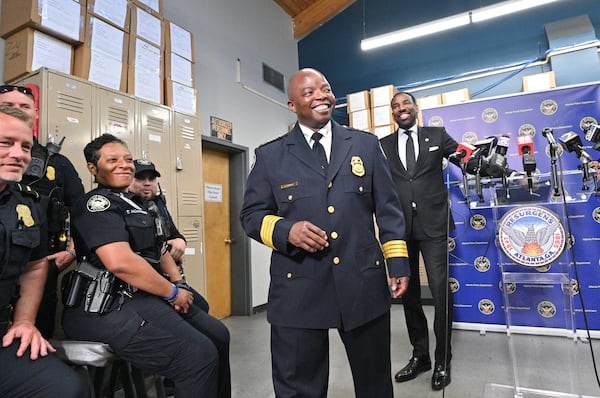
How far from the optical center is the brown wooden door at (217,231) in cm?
425

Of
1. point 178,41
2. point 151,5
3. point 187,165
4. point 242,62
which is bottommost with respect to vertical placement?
point 187,165

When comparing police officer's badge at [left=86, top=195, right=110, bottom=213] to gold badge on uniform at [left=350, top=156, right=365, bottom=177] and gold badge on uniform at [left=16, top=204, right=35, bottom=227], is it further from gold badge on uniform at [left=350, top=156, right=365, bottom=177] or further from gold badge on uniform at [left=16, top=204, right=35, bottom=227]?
gold badge on uniform at [left=350, top=156, right=365, bottom=177]

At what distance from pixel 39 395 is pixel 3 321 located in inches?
12.4

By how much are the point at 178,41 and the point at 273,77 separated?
7.10 feet

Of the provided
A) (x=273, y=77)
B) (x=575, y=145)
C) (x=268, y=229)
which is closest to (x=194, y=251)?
(x=268, y=229)

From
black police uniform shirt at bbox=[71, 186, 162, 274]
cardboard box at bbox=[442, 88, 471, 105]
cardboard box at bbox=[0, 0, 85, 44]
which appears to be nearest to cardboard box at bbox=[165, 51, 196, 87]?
cardboard box at bbox=[0, 0, 85, 44]

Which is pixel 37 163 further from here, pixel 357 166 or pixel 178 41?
pixel 178 41

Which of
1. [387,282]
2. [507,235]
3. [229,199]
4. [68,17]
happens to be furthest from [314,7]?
[387,282]

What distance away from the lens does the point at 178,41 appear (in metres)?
3.46

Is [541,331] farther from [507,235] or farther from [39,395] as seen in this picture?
[39,395]

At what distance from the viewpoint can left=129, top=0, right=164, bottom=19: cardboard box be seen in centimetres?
308

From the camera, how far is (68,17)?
2547 millimetres

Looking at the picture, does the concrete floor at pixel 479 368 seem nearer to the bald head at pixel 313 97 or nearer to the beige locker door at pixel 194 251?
the beige locker door at pixel 194 251

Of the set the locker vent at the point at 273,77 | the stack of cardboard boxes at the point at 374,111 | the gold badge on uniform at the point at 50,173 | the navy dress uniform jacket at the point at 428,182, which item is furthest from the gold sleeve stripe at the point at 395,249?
the locker vent at the point at 273,77
